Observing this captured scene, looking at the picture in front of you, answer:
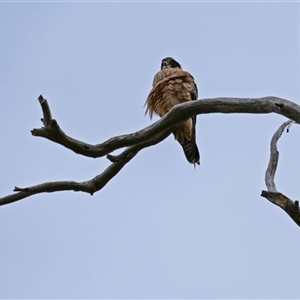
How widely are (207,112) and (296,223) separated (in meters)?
0.85

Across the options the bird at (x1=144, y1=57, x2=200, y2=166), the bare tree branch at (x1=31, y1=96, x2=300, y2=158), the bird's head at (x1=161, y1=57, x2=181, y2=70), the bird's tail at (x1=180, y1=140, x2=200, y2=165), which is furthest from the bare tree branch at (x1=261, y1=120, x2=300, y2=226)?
the bird's head at (x1=161, y1=57, x2=181, y2=70)

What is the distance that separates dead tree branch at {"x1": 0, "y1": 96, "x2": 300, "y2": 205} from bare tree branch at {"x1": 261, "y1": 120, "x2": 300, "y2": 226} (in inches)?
15.0

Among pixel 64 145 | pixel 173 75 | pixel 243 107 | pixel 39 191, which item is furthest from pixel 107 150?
pixel 173 75

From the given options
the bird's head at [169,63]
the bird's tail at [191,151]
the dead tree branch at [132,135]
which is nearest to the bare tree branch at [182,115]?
the dead tree branch at [132,135]

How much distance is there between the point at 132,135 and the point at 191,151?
2.50m

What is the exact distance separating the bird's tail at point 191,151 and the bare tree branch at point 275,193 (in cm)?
196

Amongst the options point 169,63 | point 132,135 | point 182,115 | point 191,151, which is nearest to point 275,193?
point 182,115

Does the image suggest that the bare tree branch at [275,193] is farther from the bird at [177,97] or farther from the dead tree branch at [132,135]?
the bird at [177,97]

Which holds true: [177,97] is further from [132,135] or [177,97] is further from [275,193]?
[275,193]

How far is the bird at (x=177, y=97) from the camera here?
18.0ft

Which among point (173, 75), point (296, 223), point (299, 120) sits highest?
point (173, 75)

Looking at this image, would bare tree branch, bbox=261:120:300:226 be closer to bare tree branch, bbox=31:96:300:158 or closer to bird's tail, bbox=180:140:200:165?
bare tree branch, bbox=31:96:300:158

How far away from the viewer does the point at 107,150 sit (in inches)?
131

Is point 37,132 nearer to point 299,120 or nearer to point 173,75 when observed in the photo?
point 299,120
